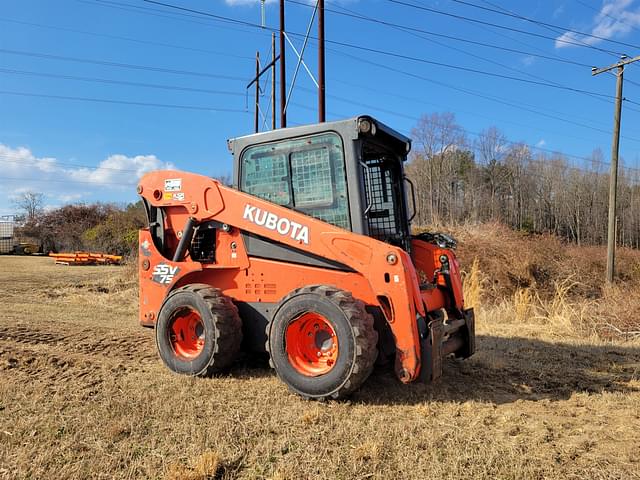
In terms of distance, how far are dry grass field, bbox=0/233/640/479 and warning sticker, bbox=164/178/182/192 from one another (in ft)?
6.59

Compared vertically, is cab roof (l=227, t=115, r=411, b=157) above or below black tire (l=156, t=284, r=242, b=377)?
above

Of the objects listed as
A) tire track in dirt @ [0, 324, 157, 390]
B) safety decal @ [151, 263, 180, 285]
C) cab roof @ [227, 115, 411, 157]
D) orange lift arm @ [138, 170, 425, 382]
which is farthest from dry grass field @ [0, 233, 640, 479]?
cab roof @ [227, 115, 411, 157]

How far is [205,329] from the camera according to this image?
195 inches

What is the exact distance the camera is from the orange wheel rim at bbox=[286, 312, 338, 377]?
4.48 m

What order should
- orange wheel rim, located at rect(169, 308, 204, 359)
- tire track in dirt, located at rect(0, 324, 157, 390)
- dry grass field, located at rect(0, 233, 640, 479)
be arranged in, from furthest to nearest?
1. orange wheel rim, located at rect(169, 308, 204, 359)
2. tire track in dirt, located at rect(0, 324, 157, 390)
3. dry grass field, located at rect(0, 233, 640, 479)

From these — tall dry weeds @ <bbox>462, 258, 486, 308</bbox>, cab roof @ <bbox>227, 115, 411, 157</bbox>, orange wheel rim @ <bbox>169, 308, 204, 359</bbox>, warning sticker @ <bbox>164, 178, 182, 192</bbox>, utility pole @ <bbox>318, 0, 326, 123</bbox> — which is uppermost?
utility pole @ <bbox>318, 0, 326, 123</bbox>

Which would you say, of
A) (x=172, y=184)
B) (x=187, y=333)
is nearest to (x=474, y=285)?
(x=187, y=333)

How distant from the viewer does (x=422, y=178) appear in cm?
4581

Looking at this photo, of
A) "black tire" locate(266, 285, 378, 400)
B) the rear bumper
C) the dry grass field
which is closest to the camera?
the dry grass field

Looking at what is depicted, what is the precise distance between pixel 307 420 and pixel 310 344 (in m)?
0.86

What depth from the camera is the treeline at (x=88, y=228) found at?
105 ft

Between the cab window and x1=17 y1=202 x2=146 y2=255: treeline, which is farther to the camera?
x1=17 y1=202 x2=146 y2=255: treeline

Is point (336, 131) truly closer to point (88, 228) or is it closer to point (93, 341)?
point (93, 341)

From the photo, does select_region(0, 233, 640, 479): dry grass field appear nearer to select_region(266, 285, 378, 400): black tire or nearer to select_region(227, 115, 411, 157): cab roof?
select_region(266, 285, 378, 400): black tire
